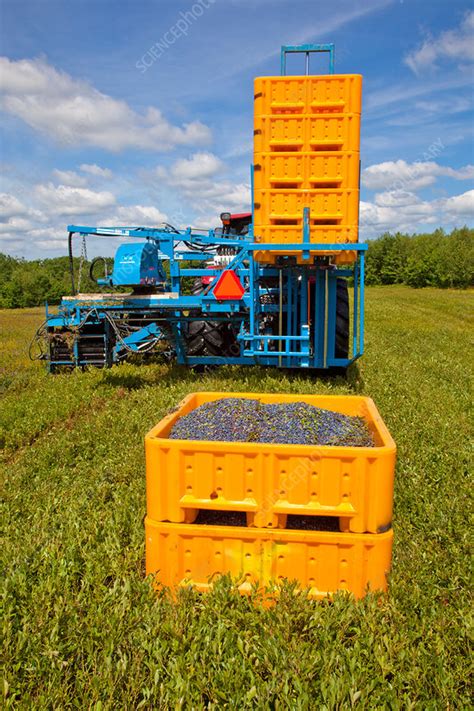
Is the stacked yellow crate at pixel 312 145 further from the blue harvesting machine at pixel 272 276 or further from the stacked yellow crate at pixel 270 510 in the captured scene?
the stacked yellow crate at pixel 270 510

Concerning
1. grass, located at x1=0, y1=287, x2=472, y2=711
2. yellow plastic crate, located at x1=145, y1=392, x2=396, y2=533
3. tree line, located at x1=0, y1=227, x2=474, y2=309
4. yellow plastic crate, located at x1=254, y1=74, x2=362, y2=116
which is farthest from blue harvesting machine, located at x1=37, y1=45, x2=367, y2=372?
tree line, located at x1=0, y1=227, x2=474, y2=309

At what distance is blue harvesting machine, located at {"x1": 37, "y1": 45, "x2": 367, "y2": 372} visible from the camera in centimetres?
615

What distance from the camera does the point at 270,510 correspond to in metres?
2.81

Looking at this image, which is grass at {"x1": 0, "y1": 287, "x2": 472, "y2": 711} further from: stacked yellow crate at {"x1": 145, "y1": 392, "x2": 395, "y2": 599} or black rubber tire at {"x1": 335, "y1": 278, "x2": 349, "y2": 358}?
black rubber tire at {"x1": 335, "y1": 278, "x2": 349, "y2": 358}

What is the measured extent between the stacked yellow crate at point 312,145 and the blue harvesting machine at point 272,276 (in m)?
0.01

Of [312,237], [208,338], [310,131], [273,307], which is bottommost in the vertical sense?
[208,338]

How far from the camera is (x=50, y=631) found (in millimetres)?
2490

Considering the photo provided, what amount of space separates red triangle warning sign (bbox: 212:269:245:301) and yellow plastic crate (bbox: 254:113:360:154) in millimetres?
1699

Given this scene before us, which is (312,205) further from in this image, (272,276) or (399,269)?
(399,269)

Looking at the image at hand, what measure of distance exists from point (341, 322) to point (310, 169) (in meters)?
2.21

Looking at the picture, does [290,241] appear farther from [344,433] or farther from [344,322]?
[344,433]

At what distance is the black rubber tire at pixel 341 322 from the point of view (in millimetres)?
7496

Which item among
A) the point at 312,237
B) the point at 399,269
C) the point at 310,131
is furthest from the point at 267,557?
the point at 399,269

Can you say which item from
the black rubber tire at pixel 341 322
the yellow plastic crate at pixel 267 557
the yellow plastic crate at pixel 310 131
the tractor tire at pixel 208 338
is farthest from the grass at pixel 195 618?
the tractor tire at pixel 208 338
